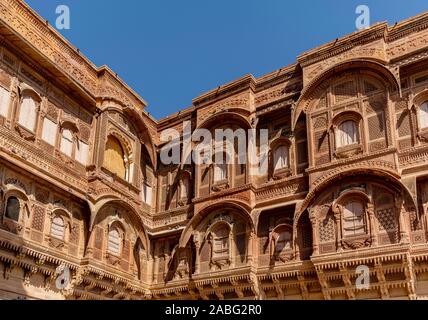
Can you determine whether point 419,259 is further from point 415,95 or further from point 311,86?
point 311,86

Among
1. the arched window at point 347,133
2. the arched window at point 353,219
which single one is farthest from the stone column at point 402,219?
the arched window at point 347,133

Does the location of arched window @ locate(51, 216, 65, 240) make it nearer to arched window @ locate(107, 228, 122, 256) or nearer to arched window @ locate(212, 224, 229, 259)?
arched window @ locate(107, 228, 122, 256)

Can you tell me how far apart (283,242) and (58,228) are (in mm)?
6394

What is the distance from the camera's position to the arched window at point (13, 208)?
12.7m

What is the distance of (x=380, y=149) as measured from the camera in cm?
1356

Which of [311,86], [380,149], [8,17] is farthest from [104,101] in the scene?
[380,149]

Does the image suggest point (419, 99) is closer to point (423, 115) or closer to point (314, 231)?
point (423, 115)

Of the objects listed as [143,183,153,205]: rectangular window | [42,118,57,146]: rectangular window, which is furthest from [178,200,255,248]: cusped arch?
[42,118,57,146]: rectangular window

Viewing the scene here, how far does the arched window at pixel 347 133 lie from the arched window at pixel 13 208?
29.0 feet

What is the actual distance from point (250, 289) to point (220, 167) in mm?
4162

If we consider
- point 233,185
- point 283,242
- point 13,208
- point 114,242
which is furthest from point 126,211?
point 283,242

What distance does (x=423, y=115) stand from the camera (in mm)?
13445

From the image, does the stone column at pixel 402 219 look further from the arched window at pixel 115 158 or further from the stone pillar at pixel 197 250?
the arched window at pixel 115 158

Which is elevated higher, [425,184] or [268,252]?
[425,184]
